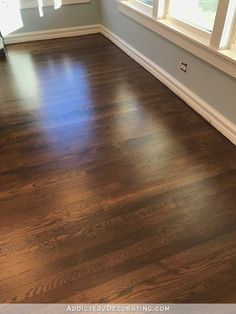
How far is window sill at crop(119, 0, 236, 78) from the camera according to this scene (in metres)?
1.97

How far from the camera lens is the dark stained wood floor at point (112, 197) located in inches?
52.7

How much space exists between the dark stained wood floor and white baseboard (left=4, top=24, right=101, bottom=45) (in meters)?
1.28

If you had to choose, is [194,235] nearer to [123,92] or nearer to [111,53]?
[123,92]

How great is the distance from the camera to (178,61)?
8.45ft

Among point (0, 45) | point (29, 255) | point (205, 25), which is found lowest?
point (29, 255)

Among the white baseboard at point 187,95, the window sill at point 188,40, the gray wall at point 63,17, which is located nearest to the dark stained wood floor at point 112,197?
the white baseboard at point 187,95

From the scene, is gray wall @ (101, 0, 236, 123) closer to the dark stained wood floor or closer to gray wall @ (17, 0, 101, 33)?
the dark stained wood floor

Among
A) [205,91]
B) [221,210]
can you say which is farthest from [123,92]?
[221,210]

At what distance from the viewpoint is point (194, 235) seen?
1.52m

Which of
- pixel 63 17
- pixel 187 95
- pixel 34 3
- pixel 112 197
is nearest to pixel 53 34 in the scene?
pixel 63 17

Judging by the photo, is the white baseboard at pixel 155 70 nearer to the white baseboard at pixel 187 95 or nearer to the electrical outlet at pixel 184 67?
the white baseboard at pixel 187 95

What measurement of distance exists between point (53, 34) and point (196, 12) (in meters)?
2.33

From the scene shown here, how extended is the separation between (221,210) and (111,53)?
2.61 meters

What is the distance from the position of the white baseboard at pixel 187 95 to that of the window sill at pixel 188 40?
1.15 feet
